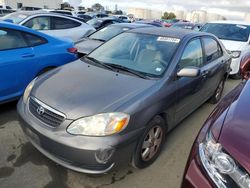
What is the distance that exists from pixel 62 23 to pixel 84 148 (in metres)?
6.40

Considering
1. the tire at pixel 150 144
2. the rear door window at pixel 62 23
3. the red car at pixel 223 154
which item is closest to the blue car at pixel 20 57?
the tire at pixel 150 144

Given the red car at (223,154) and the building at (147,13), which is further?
the building at (147,13)

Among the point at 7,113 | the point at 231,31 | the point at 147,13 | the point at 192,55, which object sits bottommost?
the point at 147,13

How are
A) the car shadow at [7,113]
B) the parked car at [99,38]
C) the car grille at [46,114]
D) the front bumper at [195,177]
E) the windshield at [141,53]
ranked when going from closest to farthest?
the front bumper at [195,177]
the car grille at [46,114]
the windshield at [141,53]
the car shadow at [7,113]
the parked car at [99,38]

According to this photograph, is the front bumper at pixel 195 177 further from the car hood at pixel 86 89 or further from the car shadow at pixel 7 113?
the car shadow at pixel 7 113

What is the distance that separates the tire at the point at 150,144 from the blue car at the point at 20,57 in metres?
2.38

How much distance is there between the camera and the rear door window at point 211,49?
159 inches

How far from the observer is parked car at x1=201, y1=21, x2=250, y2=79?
6777 mm

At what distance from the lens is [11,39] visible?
12.8ft

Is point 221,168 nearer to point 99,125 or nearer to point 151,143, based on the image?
point 99,125

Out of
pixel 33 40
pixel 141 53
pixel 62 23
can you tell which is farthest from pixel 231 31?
pixel 33 40

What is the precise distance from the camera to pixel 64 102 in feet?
8.01

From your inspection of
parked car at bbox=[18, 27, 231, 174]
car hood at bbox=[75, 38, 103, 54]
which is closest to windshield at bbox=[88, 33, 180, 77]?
parked car at bbox=[18, 27, 231, 174]

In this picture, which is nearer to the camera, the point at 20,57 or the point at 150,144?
the point at 150,144
